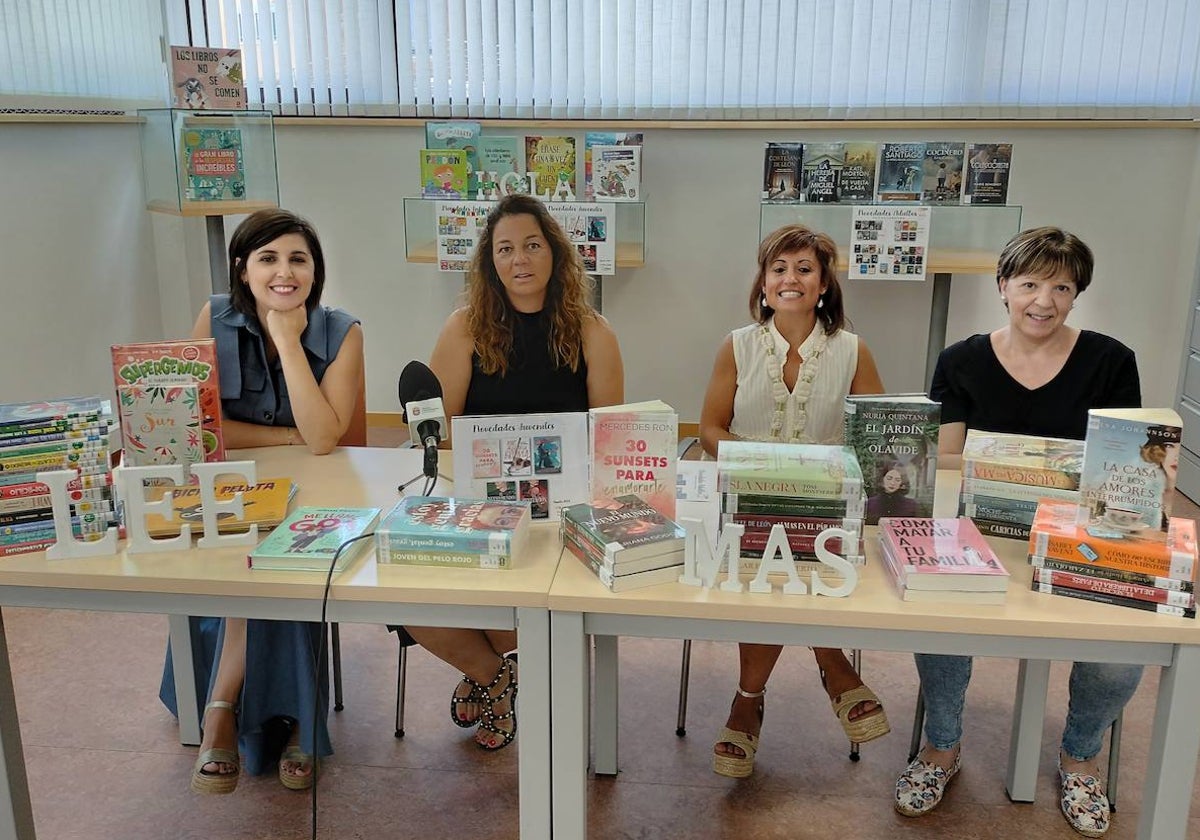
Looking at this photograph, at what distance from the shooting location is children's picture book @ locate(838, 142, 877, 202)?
13.5ft

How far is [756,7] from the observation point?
15.0 feet

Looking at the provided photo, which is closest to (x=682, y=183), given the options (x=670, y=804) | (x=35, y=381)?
(x=35, y=381)

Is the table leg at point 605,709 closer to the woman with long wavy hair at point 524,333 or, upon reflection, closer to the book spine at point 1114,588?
the woman with long wavy hair at point 524,333

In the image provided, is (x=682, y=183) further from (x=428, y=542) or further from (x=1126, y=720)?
(x=428, y=542)

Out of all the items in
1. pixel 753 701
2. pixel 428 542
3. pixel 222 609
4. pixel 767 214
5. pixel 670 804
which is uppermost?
pixel 767 214

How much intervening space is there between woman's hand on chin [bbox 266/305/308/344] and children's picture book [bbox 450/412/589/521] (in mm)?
727

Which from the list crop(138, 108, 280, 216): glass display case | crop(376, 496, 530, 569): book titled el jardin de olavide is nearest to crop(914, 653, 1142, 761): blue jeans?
crop(376, 496, 530, 569): book titled el jardin de olavide

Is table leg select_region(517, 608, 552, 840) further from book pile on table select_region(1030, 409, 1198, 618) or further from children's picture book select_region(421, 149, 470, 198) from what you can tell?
children's picture book select_region(421, 149, 470, 198)

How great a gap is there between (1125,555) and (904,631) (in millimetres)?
358

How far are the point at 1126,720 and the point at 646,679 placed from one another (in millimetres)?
1220

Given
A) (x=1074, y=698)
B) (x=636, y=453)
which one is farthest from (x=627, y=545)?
(x=1074, y=698)

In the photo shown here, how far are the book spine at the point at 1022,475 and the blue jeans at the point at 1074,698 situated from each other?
477mm

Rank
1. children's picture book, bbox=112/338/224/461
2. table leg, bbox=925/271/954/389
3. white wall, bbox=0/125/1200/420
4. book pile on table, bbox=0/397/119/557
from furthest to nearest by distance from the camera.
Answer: white wall, bbox=0/125/1200/420, table leg, bbox=925/271/954/389, children's picture book, bbox=112/338/224/461, book pile on table, bbox=0/397/119/557

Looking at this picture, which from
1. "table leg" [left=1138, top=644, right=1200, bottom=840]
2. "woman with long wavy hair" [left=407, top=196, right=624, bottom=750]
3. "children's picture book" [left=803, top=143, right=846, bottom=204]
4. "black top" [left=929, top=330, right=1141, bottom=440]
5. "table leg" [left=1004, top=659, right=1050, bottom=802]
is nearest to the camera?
"table leg" [left=1138, top=644, right=1200, bottom=840]
